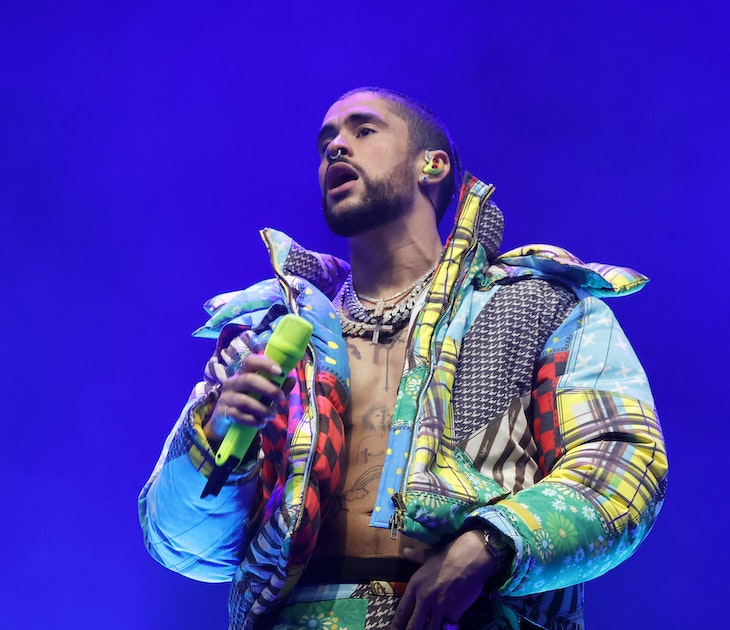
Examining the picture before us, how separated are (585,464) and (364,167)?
0.90m

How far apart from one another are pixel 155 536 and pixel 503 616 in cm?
60

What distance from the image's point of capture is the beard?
1.74 meters

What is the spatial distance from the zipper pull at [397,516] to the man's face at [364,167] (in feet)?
2.56

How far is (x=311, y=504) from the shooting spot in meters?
1.22

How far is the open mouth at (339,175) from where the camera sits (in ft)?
5.81

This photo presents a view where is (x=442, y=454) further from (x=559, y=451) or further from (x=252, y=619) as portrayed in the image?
(x=252, y=619)

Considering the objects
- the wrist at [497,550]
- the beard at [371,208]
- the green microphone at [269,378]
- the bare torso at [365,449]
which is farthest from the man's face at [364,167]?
the wrist at [497,550]

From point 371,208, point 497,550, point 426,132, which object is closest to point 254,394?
point 497,550

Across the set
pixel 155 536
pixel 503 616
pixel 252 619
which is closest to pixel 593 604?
pixel 503 616

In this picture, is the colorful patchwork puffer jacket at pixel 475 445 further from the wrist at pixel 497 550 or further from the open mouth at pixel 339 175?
the open mouth at pixel 339 175

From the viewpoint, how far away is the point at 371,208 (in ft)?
5.72

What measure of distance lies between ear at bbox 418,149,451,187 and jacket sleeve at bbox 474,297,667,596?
0.65 metres

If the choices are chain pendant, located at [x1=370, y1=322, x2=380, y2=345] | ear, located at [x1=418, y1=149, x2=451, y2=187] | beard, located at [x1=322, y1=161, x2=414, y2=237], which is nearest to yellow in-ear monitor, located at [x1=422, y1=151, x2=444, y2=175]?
ear, located at [x1=418, y1=149, x2=451, y2=187]

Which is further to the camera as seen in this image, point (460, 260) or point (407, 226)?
point (407, 226)
